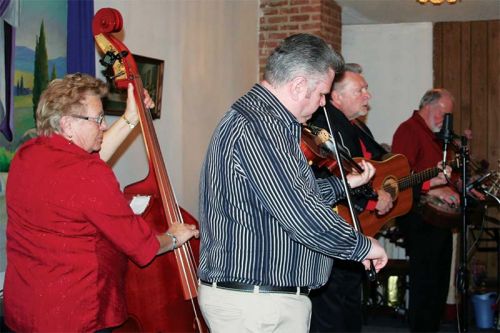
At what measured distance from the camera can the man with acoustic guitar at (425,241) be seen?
5168 millimetres

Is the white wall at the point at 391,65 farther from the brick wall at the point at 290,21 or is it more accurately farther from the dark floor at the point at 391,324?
the dark floor at the point at 391,324

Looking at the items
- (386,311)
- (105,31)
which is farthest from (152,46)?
(386,311)

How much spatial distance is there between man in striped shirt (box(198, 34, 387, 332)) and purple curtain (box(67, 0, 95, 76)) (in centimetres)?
186

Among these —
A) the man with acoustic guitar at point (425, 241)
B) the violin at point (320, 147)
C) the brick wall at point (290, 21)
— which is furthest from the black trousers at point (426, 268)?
the violin at point (320, 147)

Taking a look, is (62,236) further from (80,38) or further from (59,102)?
(80,38)

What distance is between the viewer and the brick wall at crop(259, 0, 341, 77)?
654 centimetres

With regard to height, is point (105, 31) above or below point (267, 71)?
above

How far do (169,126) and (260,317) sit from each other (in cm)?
299

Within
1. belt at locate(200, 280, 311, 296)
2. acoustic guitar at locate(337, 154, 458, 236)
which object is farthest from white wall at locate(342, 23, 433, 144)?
belt at locate(200, 280, 311, 296)

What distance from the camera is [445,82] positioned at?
791cm

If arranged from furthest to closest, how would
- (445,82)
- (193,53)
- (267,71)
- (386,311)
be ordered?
(445,82)
(386,311)
(193,53)
(267,71)

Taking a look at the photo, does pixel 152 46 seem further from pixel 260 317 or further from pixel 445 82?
pixel 445 82

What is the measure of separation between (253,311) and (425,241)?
3060 mm

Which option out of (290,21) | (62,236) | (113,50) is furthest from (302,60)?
(290,21)
